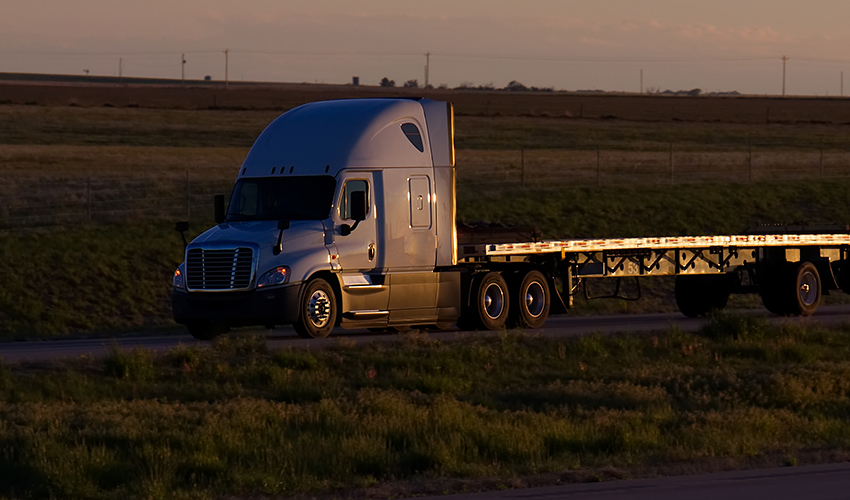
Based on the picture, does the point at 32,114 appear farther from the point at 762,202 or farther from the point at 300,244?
the point at 300,244

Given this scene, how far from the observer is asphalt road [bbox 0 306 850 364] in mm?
19734

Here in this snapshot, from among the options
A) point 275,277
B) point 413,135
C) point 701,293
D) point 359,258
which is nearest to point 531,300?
point 413,135

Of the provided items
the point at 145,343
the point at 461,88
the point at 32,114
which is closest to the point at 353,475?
the point at 145,343

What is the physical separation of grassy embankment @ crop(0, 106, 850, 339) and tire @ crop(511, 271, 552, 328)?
8861mm

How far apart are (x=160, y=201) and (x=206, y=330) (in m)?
19.0

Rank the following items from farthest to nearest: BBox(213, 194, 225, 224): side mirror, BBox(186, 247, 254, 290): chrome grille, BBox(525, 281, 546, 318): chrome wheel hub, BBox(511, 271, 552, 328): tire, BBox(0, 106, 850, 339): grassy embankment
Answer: BBox(0, 106, 850, 339): grassy embankment, BBox(525, 281, 546, 318): chrome wheel hub, BBox(511, 271, 552, 328): tire, BBox(213, 194, 225, 224): side mirror, BBox(186, 247, 254, 290): chrome grille

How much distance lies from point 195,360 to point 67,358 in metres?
1.63

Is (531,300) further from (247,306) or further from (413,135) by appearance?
(247,306)

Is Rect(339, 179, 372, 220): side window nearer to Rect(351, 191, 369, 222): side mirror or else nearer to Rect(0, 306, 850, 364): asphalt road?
Rect(351, 191, 369, 222): side mirror

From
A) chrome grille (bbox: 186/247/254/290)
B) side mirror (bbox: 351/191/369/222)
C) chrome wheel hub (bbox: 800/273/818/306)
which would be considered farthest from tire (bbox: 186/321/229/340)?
chrome wheel hub (bbox: 800/273/818/306)

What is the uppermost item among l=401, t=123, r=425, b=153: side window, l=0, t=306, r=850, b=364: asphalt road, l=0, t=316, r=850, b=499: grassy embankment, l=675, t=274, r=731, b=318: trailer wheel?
l=401, t=123, r=425, b=153: side window

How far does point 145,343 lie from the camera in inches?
888

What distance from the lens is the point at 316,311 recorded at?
20.8m

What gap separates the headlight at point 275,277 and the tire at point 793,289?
11.1m
